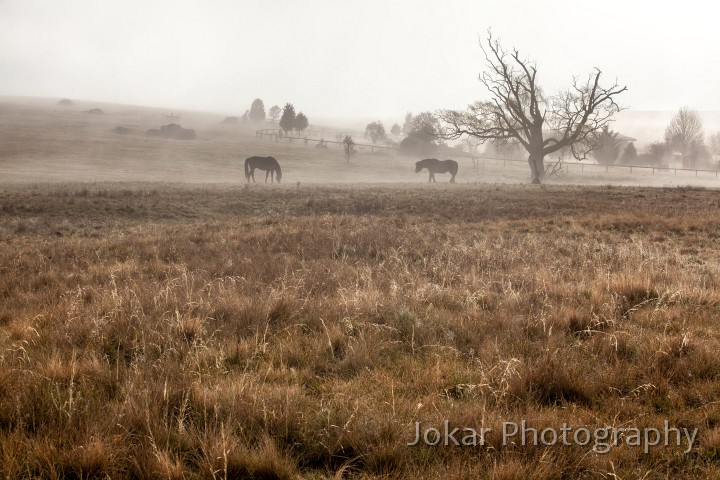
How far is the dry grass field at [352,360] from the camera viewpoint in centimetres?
241

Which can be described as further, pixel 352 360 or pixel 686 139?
pixel 686 139

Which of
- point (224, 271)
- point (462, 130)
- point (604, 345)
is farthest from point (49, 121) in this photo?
point (604, 345)

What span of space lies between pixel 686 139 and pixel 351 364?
106692 millimetres

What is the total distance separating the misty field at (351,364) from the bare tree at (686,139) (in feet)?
316

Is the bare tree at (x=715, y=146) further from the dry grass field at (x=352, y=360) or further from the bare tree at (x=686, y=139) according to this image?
the dry grass field at (x=352, y=360)

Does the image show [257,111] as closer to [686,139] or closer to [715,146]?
[686,139]

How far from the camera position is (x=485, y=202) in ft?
63.0

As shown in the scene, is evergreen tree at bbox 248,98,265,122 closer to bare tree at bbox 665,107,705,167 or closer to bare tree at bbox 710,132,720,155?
bare tree at bbox 665,107,705,167

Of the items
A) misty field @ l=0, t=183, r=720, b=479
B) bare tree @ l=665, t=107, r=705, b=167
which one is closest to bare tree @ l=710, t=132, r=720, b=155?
bare tree @ l=665, t=107, r=705, b=167

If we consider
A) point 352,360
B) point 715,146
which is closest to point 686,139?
point 715,146

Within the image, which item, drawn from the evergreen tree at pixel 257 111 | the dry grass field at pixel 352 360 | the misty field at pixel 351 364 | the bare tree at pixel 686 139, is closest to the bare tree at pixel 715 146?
the bare tree at pixel 686 139

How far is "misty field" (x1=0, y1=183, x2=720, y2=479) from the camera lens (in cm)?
240

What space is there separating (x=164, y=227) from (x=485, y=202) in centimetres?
1301

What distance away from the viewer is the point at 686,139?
85875 millimetres
